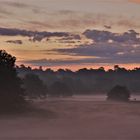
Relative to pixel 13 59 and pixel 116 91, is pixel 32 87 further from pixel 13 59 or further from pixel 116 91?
pixel 13 59

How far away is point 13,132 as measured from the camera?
206 feet

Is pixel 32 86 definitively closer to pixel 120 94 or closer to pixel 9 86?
pixel 120 94

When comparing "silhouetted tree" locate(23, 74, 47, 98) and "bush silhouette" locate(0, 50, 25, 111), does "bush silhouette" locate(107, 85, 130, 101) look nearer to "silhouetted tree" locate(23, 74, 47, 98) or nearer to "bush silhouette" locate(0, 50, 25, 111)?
"silhouetted tree" locate(23, 74, 47, 98)

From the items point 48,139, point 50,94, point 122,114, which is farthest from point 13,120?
point 50,94

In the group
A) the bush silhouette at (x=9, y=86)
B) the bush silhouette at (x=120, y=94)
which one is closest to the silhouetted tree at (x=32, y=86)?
the bush silhouette at (x=120, y=94)

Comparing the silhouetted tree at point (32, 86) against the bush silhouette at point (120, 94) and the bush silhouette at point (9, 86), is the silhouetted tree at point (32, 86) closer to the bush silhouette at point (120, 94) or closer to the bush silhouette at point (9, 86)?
the bush silhouette at point (120, 94)

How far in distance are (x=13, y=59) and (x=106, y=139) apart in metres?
28.4

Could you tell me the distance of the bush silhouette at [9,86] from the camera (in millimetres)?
76500

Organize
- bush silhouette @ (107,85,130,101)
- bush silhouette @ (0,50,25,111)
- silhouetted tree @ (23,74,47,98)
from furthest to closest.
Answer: silhouetted tree @ (23,74,47,98)
bush silhouette @ (107,85,130,101)
bush silhouette @ (0,50,25,111)

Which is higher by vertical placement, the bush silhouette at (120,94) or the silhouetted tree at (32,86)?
the silhouetted tree at (32,86)

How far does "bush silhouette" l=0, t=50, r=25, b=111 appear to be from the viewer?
251ft

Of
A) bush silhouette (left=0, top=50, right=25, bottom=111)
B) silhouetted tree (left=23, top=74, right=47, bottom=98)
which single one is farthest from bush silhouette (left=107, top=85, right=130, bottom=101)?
bush silhouette (left=0, top=50, right=25, bottom=111)

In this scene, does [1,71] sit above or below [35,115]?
above

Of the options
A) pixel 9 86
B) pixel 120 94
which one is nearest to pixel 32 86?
pixel 120 94
